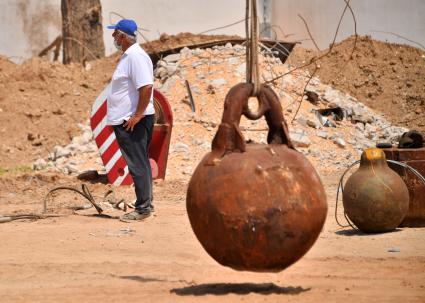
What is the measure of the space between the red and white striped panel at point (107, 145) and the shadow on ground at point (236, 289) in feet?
21.4

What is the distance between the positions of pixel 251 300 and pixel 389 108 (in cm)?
1421

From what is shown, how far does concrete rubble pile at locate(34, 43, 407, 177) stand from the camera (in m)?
15.0

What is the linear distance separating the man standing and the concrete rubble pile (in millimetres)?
4126

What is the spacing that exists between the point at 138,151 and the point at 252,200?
14.9 feet

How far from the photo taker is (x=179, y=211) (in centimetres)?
1061

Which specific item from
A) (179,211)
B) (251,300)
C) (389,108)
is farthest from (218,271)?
(389,108)

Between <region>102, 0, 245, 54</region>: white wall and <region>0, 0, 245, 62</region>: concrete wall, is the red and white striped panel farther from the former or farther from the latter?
<region>102, 0, 245, 54</region>: white wall

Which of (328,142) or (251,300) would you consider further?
(328,142)

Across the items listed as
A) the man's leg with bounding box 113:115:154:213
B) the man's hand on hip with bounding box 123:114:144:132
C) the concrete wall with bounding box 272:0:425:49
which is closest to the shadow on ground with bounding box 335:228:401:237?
the man's leg with bounding box 113:115:154:213

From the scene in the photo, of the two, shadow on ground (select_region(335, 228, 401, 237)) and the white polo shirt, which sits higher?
the white polo shirt

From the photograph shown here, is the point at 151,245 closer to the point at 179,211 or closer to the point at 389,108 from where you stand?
the point at 179,211

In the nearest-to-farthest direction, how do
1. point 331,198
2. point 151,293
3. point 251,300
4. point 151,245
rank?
point 251,300
point 151,293
point 151,245
point 331,198

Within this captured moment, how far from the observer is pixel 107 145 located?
1250cm

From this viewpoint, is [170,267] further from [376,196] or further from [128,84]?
[128,84]
